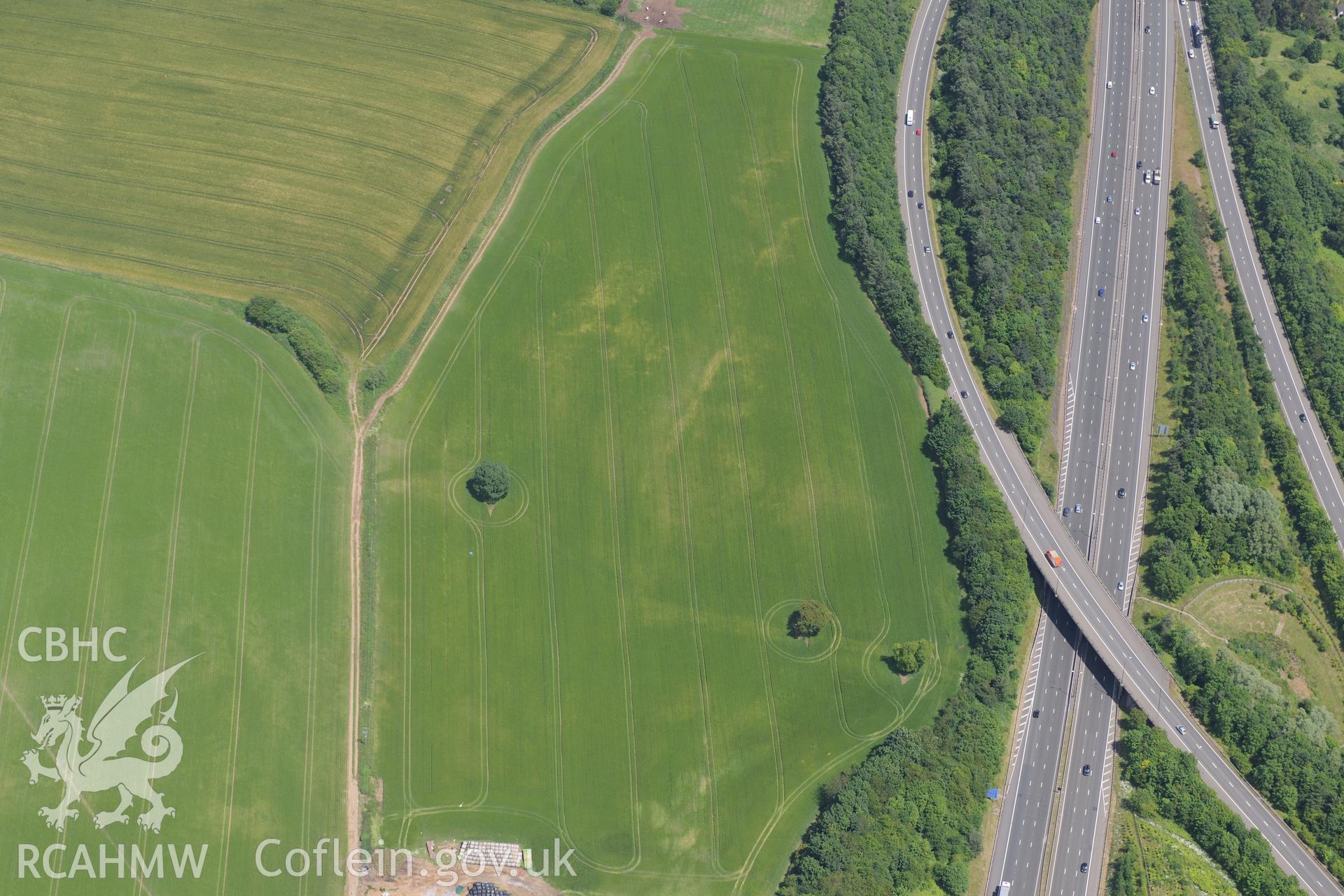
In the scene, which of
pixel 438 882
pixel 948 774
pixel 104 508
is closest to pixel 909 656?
pixel 948 774

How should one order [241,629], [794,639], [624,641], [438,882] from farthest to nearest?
1. [794,639]
2. [624,641]
3. [241,629]
4. [438,882]

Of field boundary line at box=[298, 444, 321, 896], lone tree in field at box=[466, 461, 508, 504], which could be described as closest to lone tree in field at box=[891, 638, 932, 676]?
lone tree in field at box=[466, 461, 508, 504]

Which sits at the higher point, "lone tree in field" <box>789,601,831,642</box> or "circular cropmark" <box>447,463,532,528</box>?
"circular cropmark" <box>447,463,532,528</box>

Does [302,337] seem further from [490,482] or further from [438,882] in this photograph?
[438,882]

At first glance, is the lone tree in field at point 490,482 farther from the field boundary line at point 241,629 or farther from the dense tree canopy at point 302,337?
the field boundary line at point 241,629

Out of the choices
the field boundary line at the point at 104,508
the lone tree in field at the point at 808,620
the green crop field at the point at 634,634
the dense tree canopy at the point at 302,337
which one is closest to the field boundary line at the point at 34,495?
Result: the field boundary line at the point at 104,508

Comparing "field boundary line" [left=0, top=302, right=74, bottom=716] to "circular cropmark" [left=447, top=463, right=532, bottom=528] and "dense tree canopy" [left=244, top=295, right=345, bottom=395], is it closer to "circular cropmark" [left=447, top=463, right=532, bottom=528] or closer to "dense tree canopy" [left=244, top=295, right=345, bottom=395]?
"dense tree canopy" [left=244, top=295, right=345, bottom=395]

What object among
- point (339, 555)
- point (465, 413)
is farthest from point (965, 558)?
point (339, 555)
